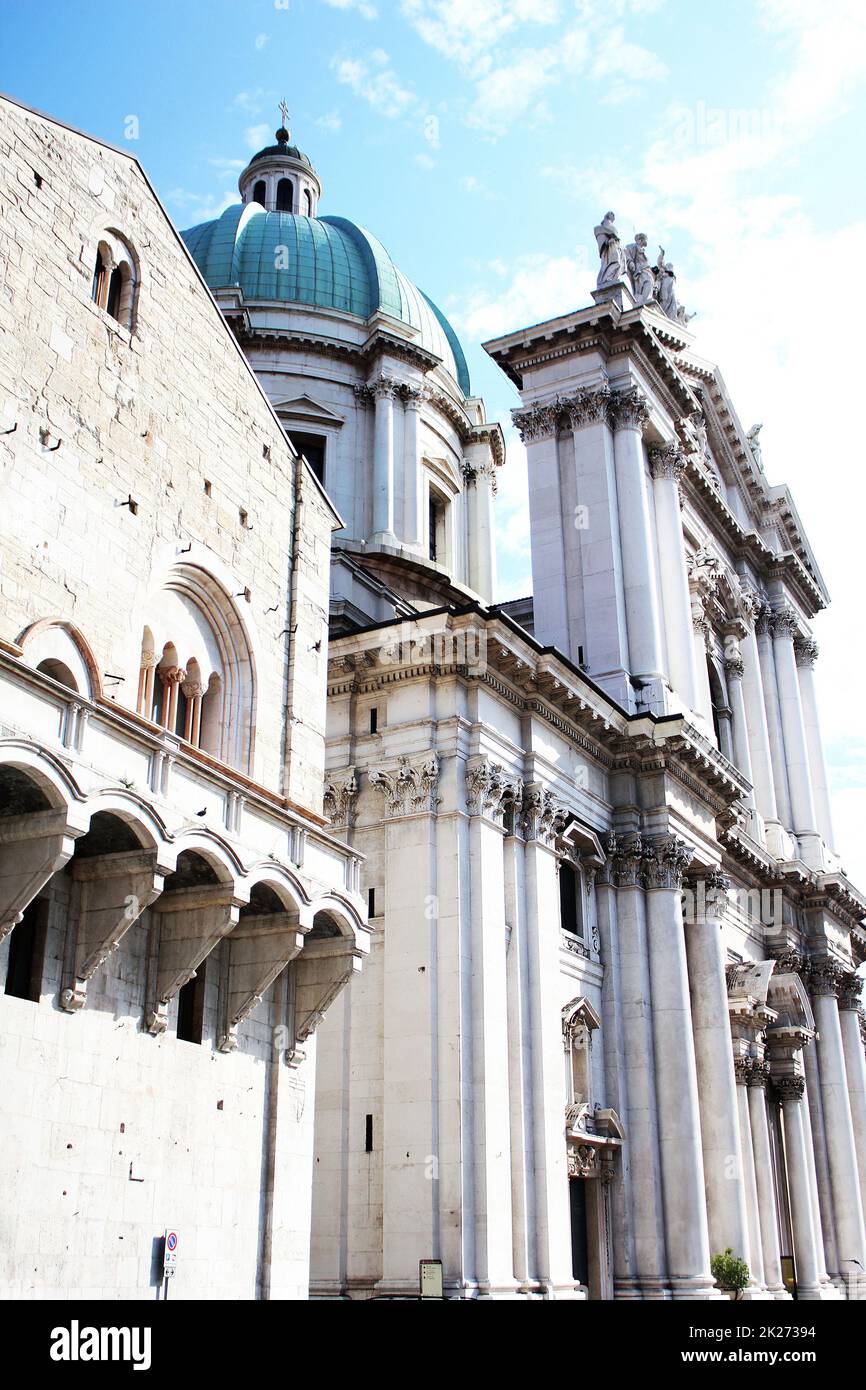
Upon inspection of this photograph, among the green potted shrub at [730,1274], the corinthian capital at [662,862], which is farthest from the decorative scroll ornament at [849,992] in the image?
the green potted shrub at [730,1274]

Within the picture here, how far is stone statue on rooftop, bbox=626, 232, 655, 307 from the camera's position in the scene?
136 ft

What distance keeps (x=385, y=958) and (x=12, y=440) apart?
42.8 feet

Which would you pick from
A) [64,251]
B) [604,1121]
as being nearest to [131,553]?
[64,251]

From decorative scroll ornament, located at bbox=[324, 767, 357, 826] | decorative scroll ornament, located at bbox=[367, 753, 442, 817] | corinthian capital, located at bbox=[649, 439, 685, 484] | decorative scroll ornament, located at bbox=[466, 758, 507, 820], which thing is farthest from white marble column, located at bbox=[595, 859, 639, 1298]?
corinthian capital, located at bbox=[649, 439, 685, 484]

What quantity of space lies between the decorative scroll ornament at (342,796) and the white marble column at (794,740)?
2391cm

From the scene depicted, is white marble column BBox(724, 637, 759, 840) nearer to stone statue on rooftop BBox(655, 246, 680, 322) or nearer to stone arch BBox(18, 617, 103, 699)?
stone statue on rooftop BBox(655, 246, 680, 322)

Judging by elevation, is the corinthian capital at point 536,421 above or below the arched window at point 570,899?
above

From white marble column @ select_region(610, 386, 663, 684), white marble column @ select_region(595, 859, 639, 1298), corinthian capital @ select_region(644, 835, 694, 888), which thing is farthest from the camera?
white marble column @ select_region(610, 386, 663, 684)

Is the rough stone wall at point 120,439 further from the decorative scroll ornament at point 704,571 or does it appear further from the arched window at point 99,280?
the decorative scroll ornament at point 704,571

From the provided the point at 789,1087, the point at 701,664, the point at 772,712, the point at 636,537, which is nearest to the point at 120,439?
the point at 636,537

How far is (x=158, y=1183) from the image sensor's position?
1523 centimetres

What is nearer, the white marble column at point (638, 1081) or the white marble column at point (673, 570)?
the white marble column at point (638, 1081)

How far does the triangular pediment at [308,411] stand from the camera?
133 feet

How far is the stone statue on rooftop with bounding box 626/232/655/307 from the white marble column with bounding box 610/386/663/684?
20.4 ft
